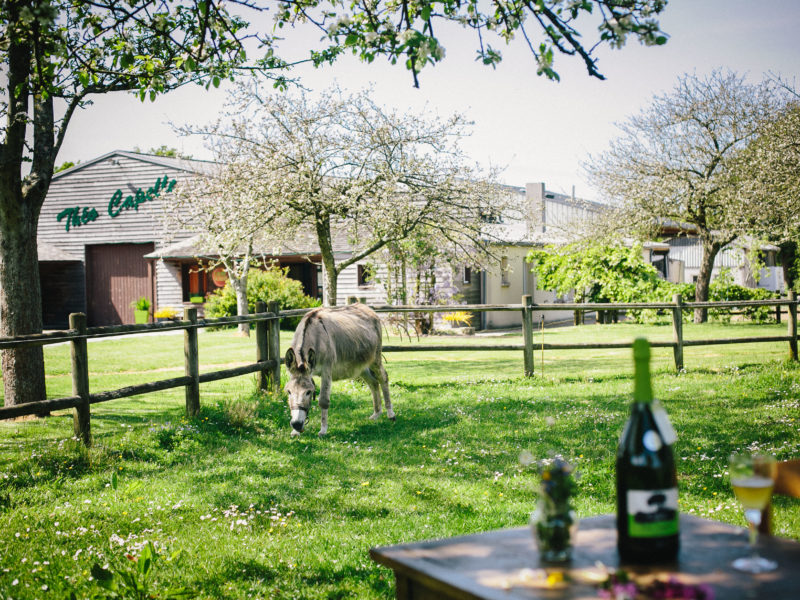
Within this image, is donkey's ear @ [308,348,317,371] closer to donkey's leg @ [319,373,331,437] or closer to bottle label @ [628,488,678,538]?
donkey's leg @ [319,373,331,437]

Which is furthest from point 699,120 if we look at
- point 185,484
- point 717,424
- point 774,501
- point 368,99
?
point 185,484

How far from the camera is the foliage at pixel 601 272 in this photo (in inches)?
1027

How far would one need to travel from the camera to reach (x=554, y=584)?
1.83 metres

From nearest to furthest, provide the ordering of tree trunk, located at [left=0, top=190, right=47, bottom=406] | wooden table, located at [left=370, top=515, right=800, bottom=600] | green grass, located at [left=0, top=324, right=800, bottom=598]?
1. wooden table, located at [left=370, top=515, right=800, bottom=600]
2. green grass, located at [left=0, top=324, right=800, bottom=598]
3. tree trunk, located at [left=0, top=190, right=47, bottom=406]

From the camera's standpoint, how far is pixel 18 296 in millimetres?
9430

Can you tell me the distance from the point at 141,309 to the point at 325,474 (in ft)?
81.3

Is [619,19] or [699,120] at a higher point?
[699,120]

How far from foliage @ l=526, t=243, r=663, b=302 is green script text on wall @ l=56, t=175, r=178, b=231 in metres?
16.4

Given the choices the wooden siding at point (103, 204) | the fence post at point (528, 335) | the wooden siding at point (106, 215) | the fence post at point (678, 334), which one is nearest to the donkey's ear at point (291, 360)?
the fence post at point (528, 335)

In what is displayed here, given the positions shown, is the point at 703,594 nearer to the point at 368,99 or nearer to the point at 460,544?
the point at 460,544

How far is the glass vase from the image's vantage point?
6.32 ft

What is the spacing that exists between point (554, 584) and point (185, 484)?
5.18 metres

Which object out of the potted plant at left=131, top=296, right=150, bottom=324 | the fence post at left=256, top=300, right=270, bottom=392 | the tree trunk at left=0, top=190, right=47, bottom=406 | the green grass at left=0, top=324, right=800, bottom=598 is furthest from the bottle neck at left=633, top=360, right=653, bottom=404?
the potted plant at left=131, top=296, right=150, bottom=324

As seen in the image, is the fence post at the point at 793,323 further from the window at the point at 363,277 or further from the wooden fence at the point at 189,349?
the window at the point at 363,277
